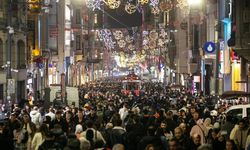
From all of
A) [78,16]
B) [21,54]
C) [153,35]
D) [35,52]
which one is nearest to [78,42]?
[78,16]

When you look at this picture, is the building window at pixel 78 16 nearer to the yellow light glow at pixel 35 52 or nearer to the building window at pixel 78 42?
the building window at pixel 78 42

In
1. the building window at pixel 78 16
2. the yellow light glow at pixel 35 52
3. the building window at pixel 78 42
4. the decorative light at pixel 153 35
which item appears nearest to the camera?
the yellow light glow at pixel 35 52

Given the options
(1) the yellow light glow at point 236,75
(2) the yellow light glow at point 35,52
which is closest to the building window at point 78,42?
(2) the yellow light glow at point 35,52

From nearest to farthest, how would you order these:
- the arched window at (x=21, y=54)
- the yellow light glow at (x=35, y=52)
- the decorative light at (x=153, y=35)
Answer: the arched window at (x=21, y=54)
the yellow light glow at (x=35, y=52)
the decorative light at (x=153, y=35)

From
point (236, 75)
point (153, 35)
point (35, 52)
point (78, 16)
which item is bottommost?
point (236, 75)

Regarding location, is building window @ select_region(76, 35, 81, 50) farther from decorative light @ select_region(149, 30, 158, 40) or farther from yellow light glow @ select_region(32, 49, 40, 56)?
yellow light glow @ select_region(32, 49, 40, 56)

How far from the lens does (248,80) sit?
46.4 meters

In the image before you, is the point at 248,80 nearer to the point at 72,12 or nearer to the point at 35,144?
the point at 35,144

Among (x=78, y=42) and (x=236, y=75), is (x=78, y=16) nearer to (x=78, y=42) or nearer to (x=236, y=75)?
(x=78, y=42)

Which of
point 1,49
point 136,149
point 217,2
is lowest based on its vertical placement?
point 136,149

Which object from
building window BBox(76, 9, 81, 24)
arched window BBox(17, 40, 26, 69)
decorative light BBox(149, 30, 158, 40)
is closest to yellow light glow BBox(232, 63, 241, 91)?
arched window BBox(17, 40, 26, 69)

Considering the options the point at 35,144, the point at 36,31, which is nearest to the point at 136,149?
the point at 35,144

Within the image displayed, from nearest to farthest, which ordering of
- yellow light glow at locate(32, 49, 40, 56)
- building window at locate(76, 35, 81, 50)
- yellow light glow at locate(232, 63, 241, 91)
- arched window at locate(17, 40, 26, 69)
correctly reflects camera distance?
arched window at locate(17, 40, 26, 69)
yellow light glow at locate(232, 63, 241, 91)
yellow light glow at locate(32, 49, 40, 56)
building window at locate(76, 35, 81, 50)

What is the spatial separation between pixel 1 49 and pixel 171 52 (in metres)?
70.8
